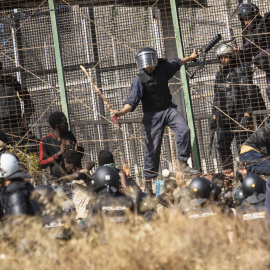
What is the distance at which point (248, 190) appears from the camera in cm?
664

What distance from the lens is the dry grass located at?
5047mm

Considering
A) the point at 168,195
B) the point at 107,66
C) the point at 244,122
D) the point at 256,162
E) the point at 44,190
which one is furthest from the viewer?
the point at 107,66

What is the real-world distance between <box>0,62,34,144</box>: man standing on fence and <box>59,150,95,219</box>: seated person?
1.69 m

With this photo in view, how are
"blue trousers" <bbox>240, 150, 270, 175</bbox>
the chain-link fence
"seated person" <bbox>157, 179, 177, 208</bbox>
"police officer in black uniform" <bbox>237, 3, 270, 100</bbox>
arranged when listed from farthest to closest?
the chain-link fence → "police officer in black uniform" <bbox>237, 3, 270, 100</bbox> → "blue trousers" <bbox>240, 150, 270, 175</bbox> → "seated person" <bbox>157, 179, 177, 208</bbox>

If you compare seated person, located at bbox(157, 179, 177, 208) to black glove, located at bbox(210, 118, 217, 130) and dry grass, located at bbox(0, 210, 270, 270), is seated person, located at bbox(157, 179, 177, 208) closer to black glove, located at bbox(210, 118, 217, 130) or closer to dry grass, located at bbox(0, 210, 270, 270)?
dry grass, located at bbox(0, 210, 270, 270)

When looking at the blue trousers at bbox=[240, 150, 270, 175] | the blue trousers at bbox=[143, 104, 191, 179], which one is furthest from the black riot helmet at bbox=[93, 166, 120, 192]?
the blue trousers at bbox=[240, 150, 270, 175]

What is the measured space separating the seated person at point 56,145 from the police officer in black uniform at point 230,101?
2497mm

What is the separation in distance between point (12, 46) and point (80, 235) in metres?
6.54

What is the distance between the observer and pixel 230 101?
10000 millimetres

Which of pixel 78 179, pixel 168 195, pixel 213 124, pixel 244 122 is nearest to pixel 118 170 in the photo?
pixel 78 179

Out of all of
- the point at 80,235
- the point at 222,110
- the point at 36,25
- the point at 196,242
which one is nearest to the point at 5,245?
the point at 80,235

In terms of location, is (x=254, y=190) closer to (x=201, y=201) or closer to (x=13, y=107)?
(x=201, y=201)

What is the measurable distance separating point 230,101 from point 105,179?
4.15 metres

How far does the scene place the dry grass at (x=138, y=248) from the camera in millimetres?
5047
